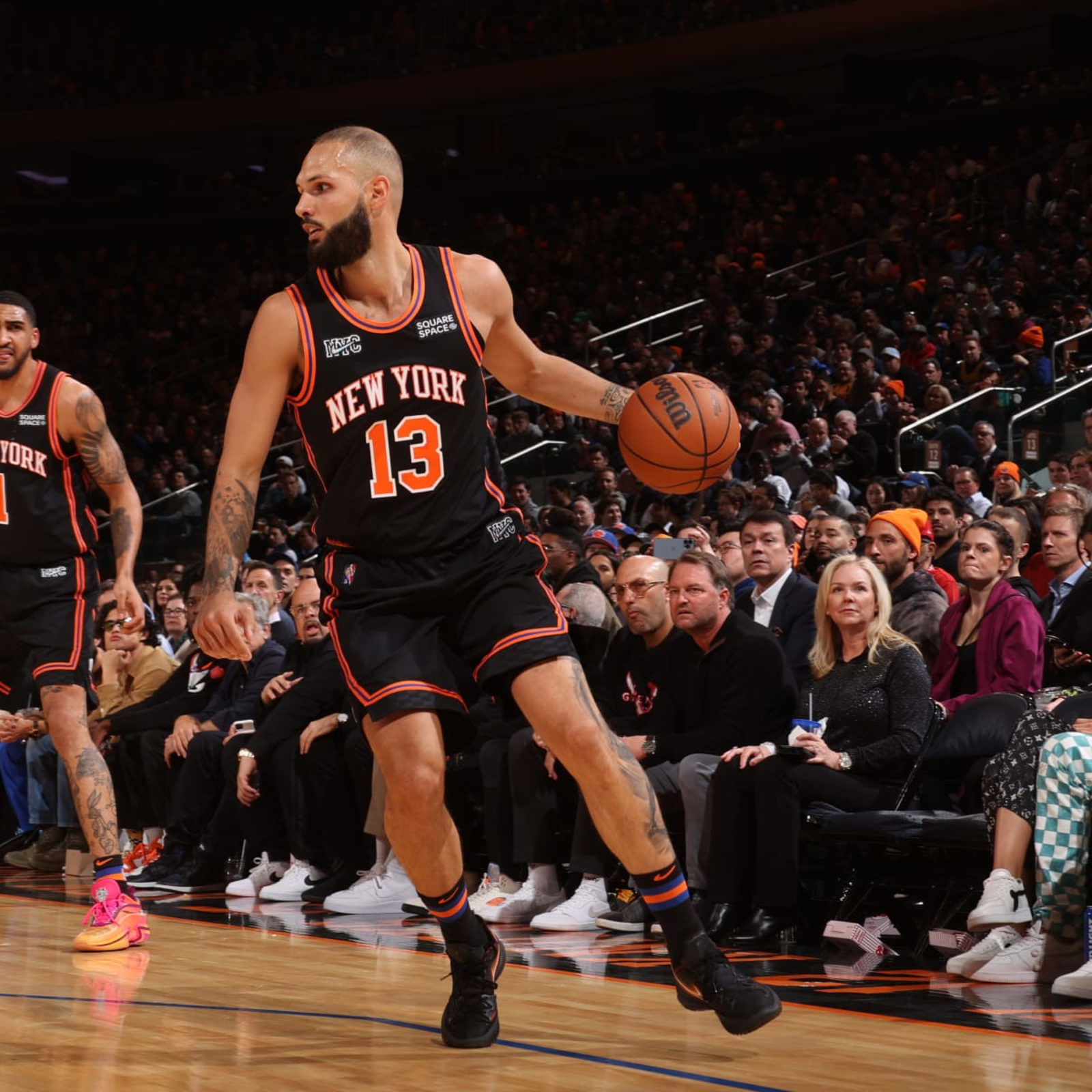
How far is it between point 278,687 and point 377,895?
1226mm

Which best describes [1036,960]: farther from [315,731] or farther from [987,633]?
[315,731]

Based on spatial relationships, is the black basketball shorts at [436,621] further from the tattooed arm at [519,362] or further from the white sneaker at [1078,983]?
the white sneaker at [1078,983]

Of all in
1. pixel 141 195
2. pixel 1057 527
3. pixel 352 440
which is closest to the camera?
pixel 352 440

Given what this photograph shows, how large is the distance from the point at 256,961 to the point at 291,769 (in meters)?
1.98

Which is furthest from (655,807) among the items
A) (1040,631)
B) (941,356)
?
(941,356)

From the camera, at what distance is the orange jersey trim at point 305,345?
331 cm

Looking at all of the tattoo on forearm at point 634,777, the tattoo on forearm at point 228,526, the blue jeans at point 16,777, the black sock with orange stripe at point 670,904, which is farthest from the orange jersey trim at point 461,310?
the blue jeans at point 16,777

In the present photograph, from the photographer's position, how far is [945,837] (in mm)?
4797

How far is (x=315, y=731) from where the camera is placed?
21.5 ft

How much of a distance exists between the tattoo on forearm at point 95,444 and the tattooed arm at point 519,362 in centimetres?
202

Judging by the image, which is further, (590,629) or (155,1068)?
(590,629)

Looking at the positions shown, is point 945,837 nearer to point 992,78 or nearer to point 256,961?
point 256,961

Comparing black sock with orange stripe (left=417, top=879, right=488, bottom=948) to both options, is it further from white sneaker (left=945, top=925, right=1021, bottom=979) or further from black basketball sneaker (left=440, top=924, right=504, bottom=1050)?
white sneaker (left=945, top=925, right=1021, bottom=979)

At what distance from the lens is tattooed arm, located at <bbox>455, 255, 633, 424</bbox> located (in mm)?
3512
